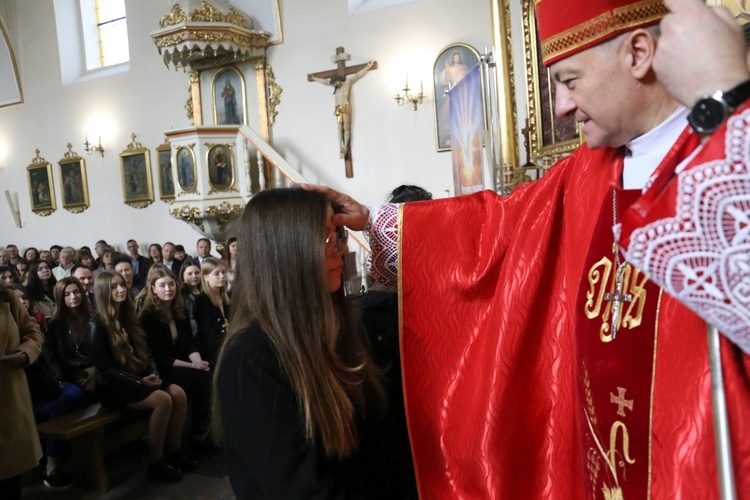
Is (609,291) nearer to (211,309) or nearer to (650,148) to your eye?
(650,148)

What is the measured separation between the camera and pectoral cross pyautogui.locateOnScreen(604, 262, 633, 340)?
4.25 ft

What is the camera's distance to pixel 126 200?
11227mm

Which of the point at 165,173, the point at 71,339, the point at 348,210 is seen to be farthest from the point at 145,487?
the point at 165,173

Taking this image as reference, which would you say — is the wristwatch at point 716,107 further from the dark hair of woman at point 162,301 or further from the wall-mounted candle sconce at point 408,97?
the wall-mounted candle sconce at point 408,97

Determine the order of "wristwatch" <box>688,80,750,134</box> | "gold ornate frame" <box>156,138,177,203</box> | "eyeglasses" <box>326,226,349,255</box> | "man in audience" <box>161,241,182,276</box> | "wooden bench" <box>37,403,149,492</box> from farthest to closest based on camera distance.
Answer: "gold ornate frame" <box>156,138,177,203</box>
"man in audience" <box>161,241,182,276</box>
"wooden bench" <box>37,403,149,492</box>
"eyeglasses" <box>326,226,349,255</box>
"wristwatch" <box>688,80,750,134</box>

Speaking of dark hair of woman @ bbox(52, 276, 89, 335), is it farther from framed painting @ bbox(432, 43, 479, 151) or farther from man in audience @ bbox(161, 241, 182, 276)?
framed painting @ bbox(432, 43, 479, 151)

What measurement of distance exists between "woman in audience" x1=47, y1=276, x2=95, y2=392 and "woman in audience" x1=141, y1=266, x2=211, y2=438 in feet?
1.46

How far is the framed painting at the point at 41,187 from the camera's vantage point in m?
12.3

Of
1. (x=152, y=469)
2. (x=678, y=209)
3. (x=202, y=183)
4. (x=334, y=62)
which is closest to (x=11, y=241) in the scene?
(x=202, y=183)

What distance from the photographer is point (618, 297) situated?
1.30m

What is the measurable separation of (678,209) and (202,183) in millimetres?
8366

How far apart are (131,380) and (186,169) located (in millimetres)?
5061

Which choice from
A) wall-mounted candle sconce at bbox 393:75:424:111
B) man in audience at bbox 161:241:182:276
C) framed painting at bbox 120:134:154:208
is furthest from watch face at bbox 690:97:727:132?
framed painting at bbox 120:134:154:208

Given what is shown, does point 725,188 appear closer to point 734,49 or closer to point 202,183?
point 734,49
